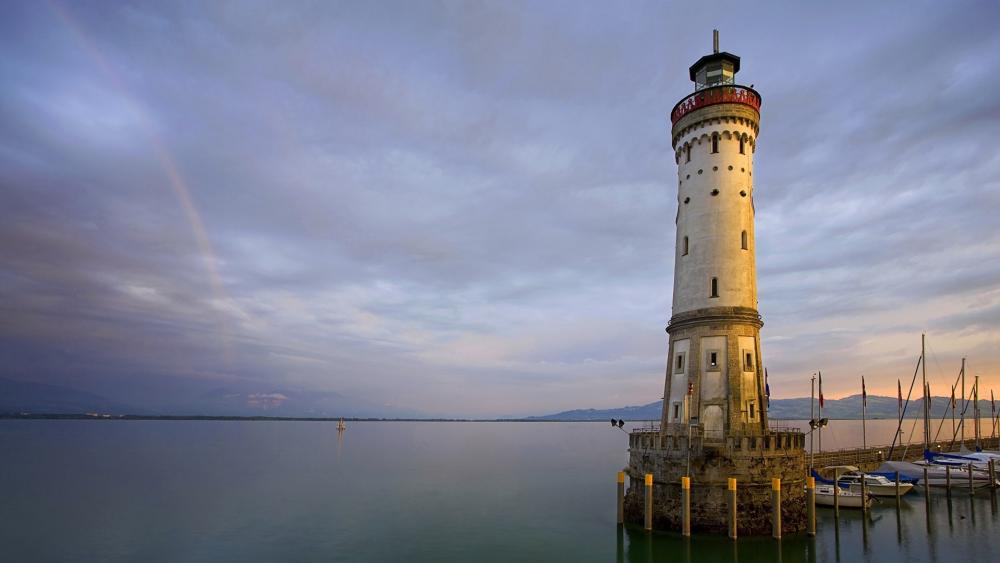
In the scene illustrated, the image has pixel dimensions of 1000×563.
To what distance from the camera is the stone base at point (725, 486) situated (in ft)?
113

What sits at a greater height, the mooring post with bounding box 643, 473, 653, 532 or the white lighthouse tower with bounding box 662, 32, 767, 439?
the white lighthouse tower with bounding box 662, 32, 767, 439

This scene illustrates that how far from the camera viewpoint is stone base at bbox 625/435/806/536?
1356 inches

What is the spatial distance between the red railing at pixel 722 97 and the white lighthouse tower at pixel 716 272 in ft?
0.22

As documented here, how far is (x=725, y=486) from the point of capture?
3450 cm

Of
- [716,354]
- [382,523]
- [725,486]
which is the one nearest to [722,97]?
[716,354]

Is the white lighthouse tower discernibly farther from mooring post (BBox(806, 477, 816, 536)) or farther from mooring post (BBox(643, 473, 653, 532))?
mooring post (BBox(643, 473, 653, 532))

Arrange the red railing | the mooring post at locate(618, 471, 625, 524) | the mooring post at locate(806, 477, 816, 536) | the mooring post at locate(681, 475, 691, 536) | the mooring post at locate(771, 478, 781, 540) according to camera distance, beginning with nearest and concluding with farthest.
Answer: the mooring post at locate(681, 475, 691, 536), the mooring post at locate(771, 478, 781, 540), the mooring post at locate(806, 477, 816, 536), the mooring post at locate(618, 471, 625, 524), the red railing

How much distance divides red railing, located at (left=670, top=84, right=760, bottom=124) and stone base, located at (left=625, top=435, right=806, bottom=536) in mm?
22084

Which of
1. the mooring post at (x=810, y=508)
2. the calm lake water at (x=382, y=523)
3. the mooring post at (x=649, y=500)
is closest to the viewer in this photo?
the mooring post at (x=649, y=500)

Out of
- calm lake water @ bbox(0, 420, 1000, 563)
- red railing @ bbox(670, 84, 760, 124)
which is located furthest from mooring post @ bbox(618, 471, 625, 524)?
red railing @ bbox(670, 84, 760, 124)

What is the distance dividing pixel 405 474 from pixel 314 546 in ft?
151

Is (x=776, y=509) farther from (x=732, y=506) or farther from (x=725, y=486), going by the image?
(x=725, y=486)

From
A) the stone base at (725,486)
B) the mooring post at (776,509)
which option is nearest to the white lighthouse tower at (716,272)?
the stone base at (725,486)

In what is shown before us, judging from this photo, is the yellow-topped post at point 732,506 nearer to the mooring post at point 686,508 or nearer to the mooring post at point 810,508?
the mooring post at point 686,508
